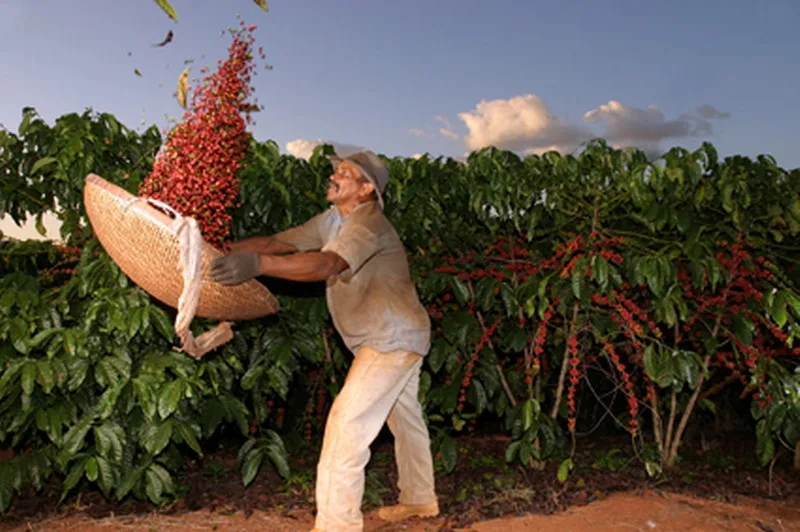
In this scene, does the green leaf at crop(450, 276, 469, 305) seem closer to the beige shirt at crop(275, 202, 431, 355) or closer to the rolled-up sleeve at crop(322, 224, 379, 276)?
the beige shirt at crop(275, 202, 431, 355)

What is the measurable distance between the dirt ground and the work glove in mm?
1838

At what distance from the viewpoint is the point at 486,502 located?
15.5ft

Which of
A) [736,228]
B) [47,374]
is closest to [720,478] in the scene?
[736,228]

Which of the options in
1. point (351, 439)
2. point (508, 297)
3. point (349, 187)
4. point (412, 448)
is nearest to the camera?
point (351, 439)

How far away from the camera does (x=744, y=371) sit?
5820 millimetres

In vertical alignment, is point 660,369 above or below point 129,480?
above

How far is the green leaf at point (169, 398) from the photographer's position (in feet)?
13.5

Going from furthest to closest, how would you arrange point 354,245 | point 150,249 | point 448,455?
1. point 448,455
2. point 354,245
3. point 150,249

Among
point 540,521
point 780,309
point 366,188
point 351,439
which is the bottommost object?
point 540,521

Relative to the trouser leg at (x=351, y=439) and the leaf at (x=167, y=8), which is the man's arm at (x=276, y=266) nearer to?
the trouser leg at (x=351, y=439)

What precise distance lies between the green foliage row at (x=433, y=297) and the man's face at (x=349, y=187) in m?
0.75

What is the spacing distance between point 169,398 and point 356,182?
1393 mm

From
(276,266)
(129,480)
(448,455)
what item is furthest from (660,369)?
(129,480)

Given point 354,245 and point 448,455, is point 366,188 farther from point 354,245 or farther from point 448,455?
point 448,455
